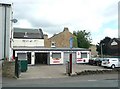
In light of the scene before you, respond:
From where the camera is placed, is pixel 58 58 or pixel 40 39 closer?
pixel 58 58

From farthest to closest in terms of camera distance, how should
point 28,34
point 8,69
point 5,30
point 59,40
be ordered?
point 59,40, point 28,34, point 5,30, point 8,69

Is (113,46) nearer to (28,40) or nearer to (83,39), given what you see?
(83,39)

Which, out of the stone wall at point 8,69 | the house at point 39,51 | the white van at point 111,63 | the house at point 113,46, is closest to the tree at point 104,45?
the house at point 113,46

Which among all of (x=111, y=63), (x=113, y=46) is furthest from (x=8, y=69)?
(x=113, y=46)

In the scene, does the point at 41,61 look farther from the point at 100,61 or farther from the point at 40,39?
the point at 100,61

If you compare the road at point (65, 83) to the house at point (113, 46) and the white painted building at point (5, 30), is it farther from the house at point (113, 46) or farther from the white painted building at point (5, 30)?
the house at point (113, 46)

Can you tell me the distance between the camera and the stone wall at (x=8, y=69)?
2419 centimetres

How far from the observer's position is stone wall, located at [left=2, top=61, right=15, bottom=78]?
2419cm

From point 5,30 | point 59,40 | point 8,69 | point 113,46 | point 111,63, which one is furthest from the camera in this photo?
point 113,46

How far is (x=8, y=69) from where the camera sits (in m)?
24.4

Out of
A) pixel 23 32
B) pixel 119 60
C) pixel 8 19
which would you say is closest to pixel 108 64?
pixel 119 60

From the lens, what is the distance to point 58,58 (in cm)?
5516

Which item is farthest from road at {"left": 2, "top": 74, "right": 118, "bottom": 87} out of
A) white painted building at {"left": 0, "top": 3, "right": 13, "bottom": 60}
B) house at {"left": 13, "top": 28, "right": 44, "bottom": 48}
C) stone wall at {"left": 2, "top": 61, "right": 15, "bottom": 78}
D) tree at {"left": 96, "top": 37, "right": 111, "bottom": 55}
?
tree at {"left": 96, "top": 37, "right": 111, "bottom": 55}

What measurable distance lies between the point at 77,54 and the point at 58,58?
→ 12.9 feet
